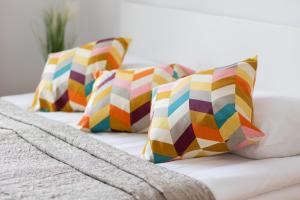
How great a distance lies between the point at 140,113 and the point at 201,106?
1.55 feet

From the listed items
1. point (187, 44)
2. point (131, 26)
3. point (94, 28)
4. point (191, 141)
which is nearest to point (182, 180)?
point (191, 141)

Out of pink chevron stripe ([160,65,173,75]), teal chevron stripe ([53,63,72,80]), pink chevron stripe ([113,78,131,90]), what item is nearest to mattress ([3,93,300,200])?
pink chevron stripe ([113,78,131,90])

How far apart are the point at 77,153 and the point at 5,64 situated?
2.10 metres

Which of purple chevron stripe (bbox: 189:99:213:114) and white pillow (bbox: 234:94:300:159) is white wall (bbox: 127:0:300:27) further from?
purple chevron stripe (bbox: 189:99:213:114)

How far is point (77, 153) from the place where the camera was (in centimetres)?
248

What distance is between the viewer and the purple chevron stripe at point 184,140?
2.51 metres

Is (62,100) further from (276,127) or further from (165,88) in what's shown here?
(276,127)

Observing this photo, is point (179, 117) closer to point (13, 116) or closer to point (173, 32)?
point (13, 116)

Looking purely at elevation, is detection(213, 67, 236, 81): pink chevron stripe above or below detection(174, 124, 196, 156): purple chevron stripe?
above

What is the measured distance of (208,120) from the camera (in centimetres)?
249

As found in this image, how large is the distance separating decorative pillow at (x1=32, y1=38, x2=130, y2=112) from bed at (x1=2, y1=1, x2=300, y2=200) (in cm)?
7

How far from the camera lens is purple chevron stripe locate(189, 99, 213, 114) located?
8.21 ft

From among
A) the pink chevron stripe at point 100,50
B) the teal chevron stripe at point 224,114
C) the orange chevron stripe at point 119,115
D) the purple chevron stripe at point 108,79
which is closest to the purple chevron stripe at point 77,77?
the pink chevron stripe at point 100,50

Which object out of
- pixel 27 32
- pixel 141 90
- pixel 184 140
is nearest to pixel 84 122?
pixel 141 90
